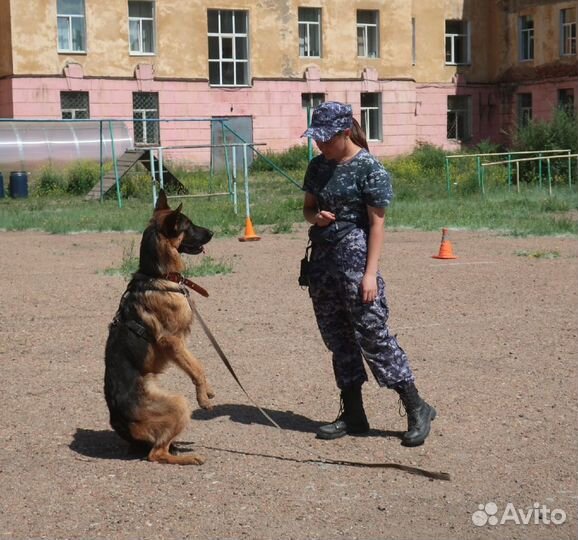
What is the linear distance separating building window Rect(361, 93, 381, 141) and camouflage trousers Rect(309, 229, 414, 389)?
3842cm

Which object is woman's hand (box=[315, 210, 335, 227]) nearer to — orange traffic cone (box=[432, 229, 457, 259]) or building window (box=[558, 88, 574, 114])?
orange traffic cone (box=[432, 229, 457, 259])

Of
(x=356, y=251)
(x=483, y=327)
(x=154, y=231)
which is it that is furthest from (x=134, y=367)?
(x=483, y=327)

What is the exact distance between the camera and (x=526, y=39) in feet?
155

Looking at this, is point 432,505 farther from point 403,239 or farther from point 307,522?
point 403,239

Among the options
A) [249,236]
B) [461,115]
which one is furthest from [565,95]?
[249,236]

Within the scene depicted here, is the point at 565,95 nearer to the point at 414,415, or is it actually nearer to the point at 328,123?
the point at 414,415

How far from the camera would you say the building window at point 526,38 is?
4694 centimetres

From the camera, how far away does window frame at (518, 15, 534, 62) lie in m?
46.9

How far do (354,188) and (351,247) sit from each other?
318 millimetres

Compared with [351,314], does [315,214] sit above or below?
above

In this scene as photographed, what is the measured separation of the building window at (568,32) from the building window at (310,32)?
31.7 ft

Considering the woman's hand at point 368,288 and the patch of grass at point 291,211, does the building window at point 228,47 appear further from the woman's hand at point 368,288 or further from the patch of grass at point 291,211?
the woman's hand at point 368,288

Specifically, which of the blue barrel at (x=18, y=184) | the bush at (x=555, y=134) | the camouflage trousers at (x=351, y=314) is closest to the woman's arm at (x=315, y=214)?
the camouflage trousers at (x=351, y=314)

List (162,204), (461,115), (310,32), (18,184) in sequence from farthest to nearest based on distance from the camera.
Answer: (461,115) < (310,32) < (18,184) < (162,204)
